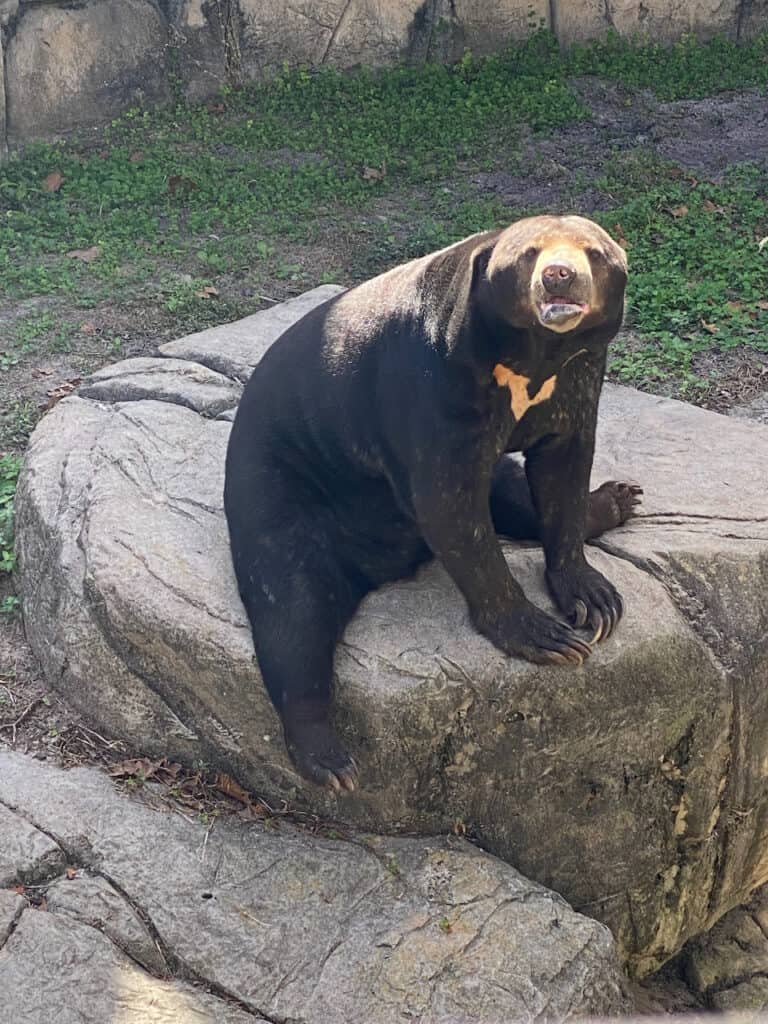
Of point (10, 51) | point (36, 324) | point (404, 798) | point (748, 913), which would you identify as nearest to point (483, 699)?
point (404, 798)

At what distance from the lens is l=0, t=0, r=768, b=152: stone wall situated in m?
9.08

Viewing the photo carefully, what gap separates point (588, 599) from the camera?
3.90m

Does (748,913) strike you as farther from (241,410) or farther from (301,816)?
(241,410)

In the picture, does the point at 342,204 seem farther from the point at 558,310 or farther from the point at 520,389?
the point at 558,310

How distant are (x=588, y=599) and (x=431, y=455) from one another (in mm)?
718

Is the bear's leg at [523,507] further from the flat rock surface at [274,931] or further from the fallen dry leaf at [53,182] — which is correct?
the fallen dry leaf at [53,182]

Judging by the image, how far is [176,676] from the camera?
13.3ft

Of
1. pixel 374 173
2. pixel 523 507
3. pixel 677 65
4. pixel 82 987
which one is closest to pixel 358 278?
pixel 374 173

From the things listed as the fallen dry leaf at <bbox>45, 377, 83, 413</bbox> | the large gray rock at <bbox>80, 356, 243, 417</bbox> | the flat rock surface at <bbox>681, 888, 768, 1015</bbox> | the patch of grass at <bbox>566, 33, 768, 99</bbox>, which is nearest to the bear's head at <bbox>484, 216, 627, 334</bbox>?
the large gray rock at <bbox>80, 356, 243, 417</bbox>

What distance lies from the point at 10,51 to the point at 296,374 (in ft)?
19.7

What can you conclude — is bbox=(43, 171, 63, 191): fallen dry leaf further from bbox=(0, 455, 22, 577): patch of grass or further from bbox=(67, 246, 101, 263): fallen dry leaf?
bbox=(0, 455, 22, 577): patch of grass

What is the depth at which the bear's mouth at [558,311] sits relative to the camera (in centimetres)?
310

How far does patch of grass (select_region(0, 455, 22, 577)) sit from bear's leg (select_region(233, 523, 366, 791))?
1.52m

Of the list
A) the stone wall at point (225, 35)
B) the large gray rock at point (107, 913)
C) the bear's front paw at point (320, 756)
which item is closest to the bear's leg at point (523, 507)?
the bear's front paw at point (320, 756)
